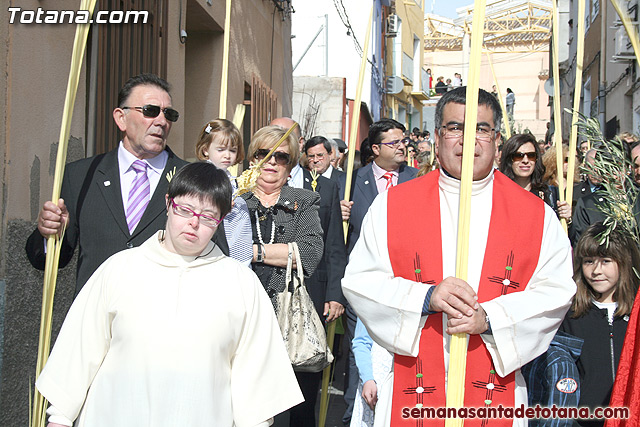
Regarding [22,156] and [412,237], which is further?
[22,156]

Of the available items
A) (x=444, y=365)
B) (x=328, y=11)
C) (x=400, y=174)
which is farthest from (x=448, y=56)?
(x=444, y=365)

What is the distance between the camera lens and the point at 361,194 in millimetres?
6309

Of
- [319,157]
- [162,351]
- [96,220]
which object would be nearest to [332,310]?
[96,220]

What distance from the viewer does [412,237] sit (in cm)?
334

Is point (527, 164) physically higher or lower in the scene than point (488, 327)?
higher

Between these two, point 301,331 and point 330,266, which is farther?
point 330,266

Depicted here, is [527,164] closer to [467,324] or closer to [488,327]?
[488,327]

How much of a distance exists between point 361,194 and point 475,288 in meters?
3.12

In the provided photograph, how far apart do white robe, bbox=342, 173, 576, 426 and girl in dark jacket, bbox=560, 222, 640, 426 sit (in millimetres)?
1076

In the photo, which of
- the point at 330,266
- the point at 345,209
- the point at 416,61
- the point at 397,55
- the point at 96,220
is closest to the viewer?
the point at 96,220

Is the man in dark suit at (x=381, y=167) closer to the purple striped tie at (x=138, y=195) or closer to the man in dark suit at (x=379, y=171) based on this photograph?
the man in dark suit at (x=379, y=171)

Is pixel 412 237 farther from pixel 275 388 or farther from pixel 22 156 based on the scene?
pixel 22 156

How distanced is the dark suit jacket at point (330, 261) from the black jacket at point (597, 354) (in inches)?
58.2

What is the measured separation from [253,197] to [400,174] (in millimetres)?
2133
